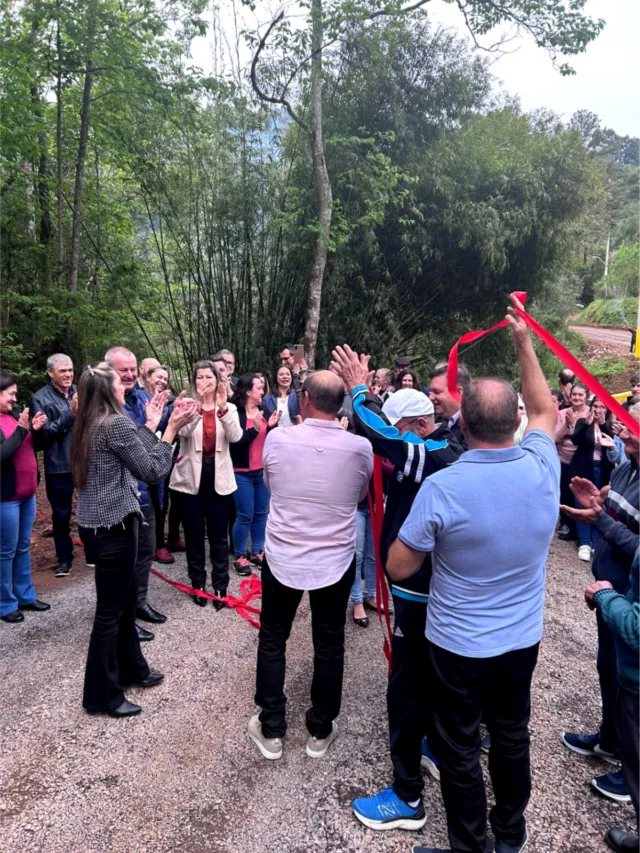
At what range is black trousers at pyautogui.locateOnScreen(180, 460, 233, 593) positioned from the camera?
337 centimetres

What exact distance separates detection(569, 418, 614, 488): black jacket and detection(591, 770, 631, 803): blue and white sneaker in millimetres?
3061

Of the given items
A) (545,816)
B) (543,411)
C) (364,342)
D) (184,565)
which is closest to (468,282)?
(364,342)

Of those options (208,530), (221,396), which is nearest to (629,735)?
(208,530)

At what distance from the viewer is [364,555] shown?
3.38m

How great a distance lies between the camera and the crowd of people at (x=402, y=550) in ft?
4.91

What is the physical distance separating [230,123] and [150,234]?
2020 mm

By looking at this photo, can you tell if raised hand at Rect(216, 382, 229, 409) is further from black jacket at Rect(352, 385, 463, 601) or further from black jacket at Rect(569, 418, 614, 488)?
black jacket at Rect(569, 418, 614, 488)

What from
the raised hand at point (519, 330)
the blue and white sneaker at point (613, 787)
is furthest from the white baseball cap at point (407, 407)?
the blue and white sneaker at point (613, 787)

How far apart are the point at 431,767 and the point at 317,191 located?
657 cm

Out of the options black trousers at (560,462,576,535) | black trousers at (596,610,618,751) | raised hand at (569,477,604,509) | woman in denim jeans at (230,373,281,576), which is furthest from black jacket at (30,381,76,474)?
black trousers at (560,462,576,535)

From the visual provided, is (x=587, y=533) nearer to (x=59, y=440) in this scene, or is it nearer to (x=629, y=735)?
(x=629, y=735)

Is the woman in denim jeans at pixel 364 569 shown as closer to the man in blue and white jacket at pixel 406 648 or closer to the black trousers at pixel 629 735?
the man in blue and white jacket at pixel 406 648

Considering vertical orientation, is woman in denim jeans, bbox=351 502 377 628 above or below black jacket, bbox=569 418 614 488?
below

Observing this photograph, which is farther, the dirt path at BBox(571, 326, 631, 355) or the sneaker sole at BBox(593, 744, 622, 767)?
the dirt path at BBox(571, 326, 631, 355)
